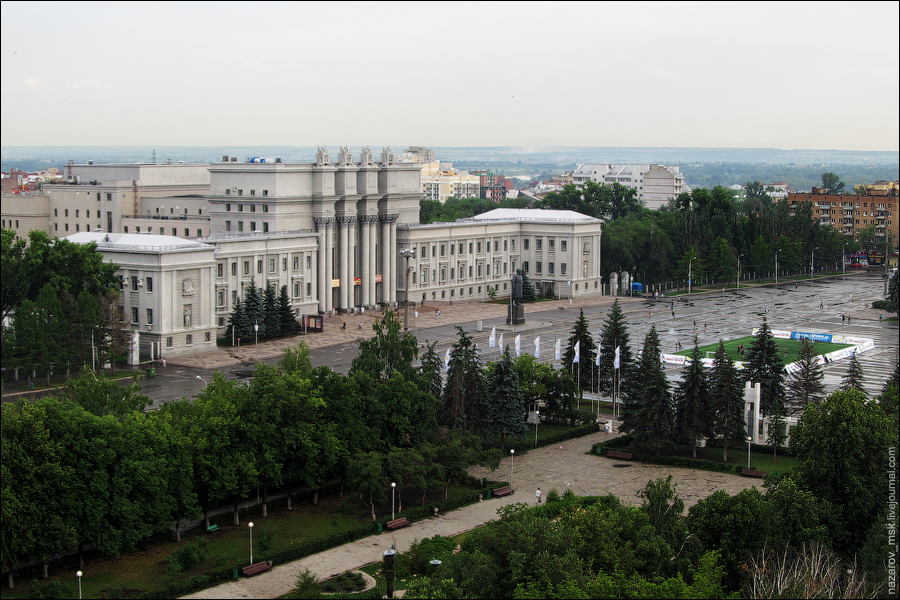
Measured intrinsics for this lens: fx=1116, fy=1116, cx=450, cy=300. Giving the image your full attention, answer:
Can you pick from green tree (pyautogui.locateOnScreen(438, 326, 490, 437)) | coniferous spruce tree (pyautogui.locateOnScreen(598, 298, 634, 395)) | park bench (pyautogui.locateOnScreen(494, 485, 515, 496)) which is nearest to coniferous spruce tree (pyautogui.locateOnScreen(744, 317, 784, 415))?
coniferous spruce tree (pyautogui.locateOnScreen(598, 298, 634, 395))

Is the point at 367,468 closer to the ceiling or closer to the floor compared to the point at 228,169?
closer to the floor

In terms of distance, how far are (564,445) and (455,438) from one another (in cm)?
970

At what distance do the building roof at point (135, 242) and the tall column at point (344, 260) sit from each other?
17375 mm

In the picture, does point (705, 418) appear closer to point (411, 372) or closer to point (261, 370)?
point (411, 372)

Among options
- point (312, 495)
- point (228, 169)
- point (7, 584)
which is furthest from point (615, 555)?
point (228, 169)

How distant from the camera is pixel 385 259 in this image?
9531cm

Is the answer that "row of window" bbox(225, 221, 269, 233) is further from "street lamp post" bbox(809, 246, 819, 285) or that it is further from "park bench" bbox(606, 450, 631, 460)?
"street lamp post" bbox(809, 246, 819, 285)

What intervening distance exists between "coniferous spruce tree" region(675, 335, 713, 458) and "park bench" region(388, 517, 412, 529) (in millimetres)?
15825

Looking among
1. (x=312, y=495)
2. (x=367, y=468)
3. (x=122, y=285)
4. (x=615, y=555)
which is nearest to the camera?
(x=615, y=555)

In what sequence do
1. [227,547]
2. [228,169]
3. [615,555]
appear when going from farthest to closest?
1. [228,169]
2. [227,547]
3. [615,555]

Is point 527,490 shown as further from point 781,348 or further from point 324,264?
point 324,264

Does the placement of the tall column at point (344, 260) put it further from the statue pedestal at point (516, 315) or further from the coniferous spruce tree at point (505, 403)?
the coniferous spruce tree at point (505, 403)

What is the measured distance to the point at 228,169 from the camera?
294 feet

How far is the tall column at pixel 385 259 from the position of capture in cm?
9500
